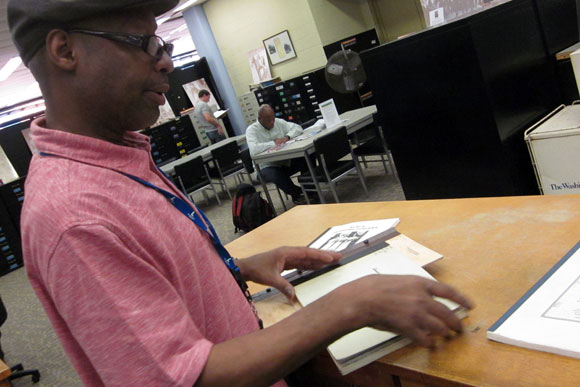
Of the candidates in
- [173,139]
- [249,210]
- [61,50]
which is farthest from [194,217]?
[173,139]

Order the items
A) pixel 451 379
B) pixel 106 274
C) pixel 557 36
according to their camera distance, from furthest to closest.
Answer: pixel 557 36, pixel 451 379, pixel 106 274

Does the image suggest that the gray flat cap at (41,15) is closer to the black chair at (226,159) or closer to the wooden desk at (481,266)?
the wooden desk at (481,266)

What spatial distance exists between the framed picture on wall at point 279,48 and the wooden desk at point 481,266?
784 centimetres

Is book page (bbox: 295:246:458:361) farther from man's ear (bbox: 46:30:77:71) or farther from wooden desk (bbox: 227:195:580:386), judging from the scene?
man's ear (bbox: 46:30:77:71)

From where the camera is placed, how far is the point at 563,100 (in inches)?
90.2

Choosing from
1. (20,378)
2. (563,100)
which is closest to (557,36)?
(563,100)

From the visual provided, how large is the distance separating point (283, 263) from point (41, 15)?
0.68 meters

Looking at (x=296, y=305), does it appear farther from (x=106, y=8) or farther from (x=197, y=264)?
(x=106, y=8)

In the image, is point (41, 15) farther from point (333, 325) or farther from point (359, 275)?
point (359, 275)

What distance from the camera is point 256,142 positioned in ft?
18.1

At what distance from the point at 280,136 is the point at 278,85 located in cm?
288

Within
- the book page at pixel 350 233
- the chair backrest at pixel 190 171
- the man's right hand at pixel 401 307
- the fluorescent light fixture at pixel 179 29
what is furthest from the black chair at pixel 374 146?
the fluorescent light fixture at pixel 179 29

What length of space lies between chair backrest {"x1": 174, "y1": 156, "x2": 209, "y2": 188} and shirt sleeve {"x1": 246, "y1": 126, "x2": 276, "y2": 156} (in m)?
1.41

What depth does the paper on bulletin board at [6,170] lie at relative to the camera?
25.0ft
